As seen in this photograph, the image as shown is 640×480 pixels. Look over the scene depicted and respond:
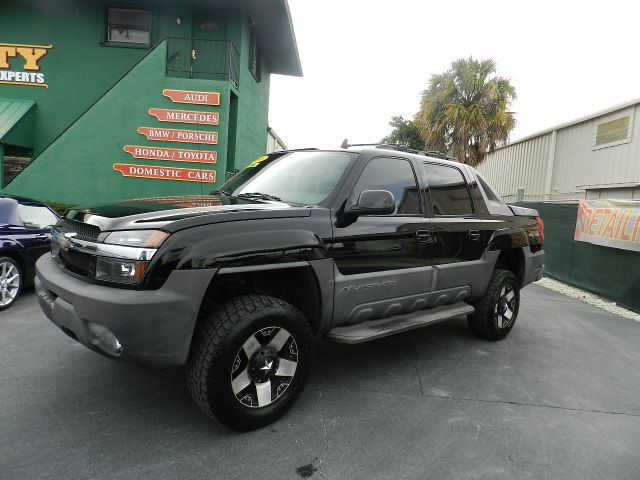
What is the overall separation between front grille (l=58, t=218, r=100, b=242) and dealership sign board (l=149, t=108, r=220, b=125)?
8430mm

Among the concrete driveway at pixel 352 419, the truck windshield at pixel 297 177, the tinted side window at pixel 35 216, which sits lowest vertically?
the concrete driveway at pixel 352 419

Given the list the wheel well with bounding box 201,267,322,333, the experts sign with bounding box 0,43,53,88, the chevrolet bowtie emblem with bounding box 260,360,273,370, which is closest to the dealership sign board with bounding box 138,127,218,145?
the experts sign with bounding box 0,43,53,88

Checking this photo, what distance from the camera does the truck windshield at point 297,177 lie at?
3.44 metres

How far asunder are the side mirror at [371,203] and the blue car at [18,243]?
172 inches

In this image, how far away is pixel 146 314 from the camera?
2.38 meters

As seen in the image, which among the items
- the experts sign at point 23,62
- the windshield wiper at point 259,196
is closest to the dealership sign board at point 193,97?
the experts sign at point 23,62

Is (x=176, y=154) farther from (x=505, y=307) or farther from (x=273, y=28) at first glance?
(x=505, y=307)

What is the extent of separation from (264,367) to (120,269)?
1065mm

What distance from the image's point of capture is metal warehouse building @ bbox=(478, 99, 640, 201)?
9.86 meters

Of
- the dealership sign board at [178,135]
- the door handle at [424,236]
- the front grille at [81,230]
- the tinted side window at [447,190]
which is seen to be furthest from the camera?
the dealership sign board at [178,135]

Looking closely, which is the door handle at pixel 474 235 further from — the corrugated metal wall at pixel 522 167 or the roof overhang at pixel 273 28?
the corrugated metal wall at pixel 522 167

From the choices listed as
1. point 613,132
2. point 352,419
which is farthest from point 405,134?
point 352,419

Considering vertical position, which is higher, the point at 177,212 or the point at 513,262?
the point at 177,212

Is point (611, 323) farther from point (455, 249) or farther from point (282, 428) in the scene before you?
point (282, 428)
